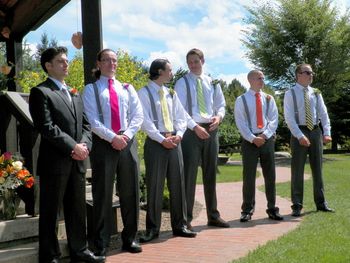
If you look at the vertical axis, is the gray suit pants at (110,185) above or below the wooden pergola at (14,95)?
below

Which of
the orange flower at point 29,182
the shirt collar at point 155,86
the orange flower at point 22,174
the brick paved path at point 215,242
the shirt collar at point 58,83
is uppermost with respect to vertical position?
the shirt collar at point 155,86

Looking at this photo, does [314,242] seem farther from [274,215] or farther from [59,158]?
[59,158]

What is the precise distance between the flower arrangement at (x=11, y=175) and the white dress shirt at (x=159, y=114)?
59.9 inches

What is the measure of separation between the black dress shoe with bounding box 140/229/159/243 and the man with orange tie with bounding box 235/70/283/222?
1590 millimetres

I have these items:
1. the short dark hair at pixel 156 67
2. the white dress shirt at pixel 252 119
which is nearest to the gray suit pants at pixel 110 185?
the short dark hair at pixel 156 67

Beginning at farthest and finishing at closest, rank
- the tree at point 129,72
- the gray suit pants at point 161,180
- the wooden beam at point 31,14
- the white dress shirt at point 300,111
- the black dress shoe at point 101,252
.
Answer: the tree at point 129,72 < the wooden beam at point 31,14 < the white dress shirt at point 300,111 < the gray suit pants at point 161,180 < the black dress shoe at point 101,252

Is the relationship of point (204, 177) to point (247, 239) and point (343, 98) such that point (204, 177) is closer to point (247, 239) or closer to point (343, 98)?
point (247, 239)

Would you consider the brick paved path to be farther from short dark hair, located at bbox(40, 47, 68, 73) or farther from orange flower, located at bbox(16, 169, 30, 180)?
short dark hair, located at bbox(40, 47, 68, 73)

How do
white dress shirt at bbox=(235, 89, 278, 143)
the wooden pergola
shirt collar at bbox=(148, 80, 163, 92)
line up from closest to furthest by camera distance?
the wooden pergola
shirt collar at bbox=(148, 80, 163, 92)
white dress shirt at bbox=(235, 89, 278, 143)

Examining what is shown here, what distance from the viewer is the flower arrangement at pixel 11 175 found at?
15.7 ft

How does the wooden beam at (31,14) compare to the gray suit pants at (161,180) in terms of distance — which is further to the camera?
the wooden beam at (31,14)

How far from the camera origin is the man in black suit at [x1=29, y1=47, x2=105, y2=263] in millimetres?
4445

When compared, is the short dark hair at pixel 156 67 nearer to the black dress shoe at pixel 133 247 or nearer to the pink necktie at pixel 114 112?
the pink necktie at pixel 114 112

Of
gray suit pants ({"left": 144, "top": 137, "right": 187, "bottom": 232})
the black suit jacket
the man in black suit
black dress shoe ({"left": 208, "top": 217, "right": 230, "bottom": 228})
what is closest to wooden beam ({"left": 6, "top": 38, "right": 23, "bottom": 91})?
gray suit pants ({"left": 144, "top": 137, "right": 187, "bottom": 232})
